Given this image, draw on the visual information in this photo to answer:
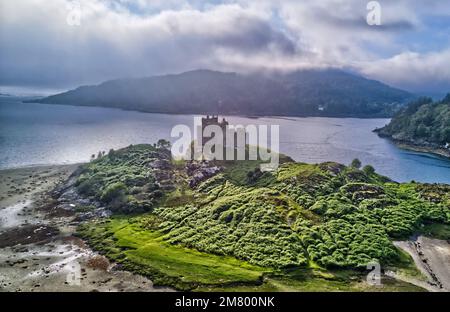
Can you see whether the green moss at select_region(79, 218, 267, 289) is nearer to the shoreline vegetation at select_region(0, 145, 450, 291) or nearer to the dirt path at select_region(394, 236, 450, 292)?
the shoreline vegetation at select_region(0, 145, 450, 291)

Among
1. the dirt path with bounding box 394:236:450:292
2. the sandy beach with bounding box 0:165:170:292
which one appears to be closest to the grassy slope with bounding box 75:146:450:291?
the dirt path with bounding box 394:236:450:292

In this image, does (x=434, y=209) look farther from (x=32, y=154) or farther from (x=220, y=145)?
(x=32, y=154)

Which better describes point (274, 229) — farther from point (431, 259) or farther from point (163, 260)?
point (431, 259)

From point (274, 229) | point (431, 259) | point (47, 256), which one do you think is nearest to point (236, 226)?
point (274, 229)

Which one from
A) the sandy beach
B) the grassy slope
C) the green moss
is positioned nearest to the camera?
the sandy beach

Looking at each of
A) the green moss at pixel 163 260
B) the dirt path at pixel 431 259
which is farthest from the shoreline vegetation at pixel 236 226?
the dirt path at pixel 431 259

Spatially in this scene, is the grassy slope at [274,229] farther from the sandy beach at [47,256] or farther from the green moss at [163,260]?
the sandy beach at [47,256]
